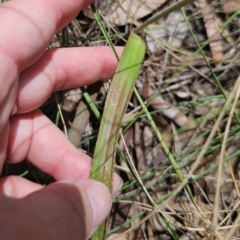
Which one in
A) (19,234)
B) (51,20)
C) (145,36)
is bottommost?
(19,234)

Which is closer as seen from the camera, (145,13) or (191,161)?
(191,161)

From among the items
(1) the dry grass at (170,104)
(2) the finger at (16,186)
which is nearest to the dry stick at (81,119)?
(1) the dry grass at (170,104)

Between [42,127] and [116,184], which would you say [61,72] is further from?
[116,184]

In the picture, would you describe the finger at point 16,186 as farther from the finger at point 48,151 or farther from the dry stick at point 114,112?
the dry stick at point 114,112

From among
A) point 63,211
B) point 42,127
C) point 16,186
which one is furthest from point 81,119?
point 63,211

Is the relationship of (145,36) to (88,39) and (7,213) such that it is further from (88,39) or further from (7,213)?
(7,213)

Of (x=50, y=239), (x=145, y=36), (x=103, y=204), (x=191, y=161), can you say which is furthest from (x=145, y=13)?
(x=50, y=239)

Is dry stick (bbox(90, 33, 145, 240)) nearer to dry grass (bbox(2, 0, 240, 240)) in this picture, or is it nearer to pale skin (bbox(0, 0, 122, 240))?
pale skin (bbox(0, 0, 122, 240))
